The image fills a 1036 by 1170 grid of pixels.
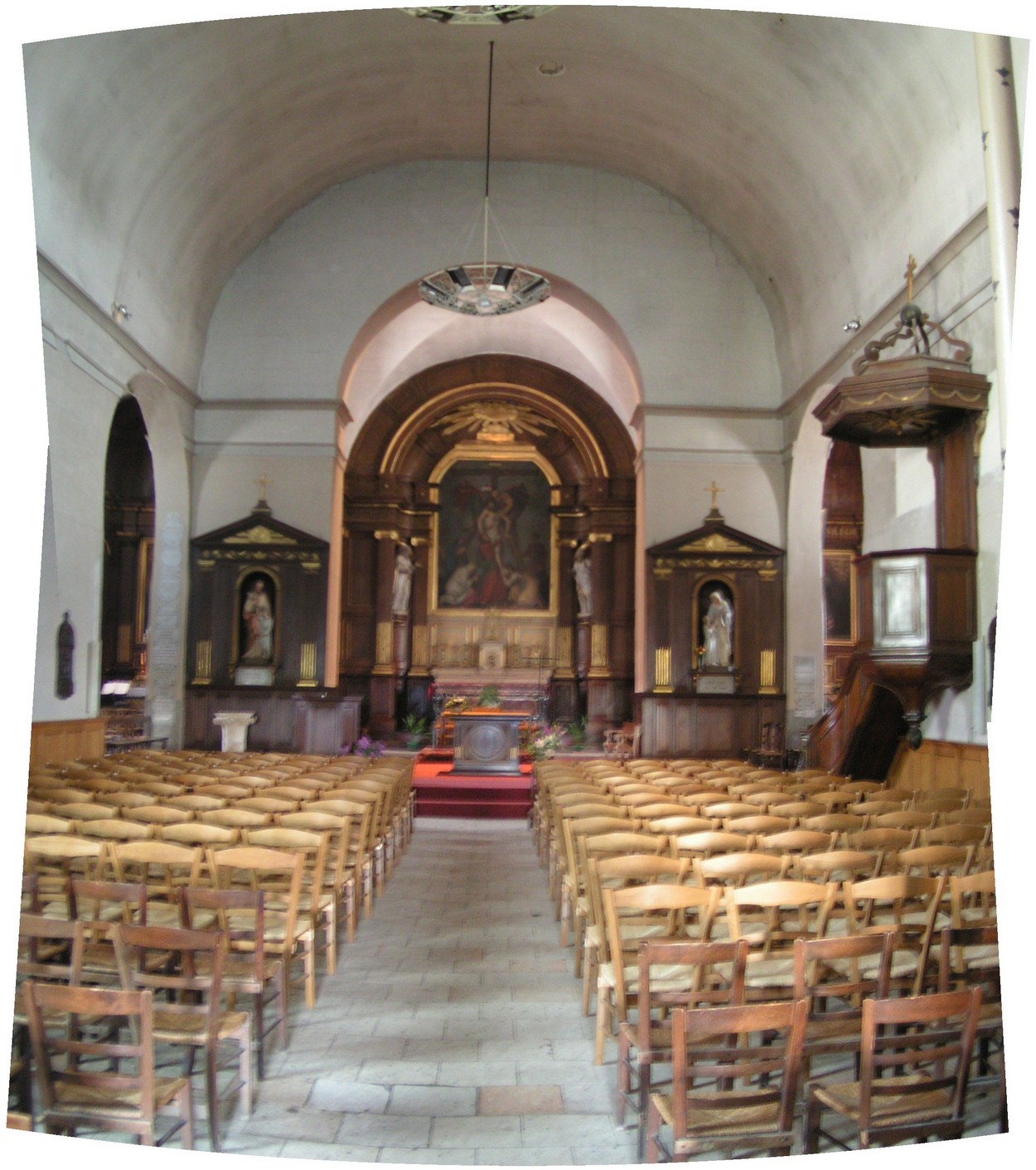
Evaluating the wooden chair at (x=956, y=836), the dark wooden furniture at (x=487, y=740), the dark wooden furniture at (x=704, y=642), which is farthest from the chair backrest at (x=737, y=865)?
the dark wooden furniture at (x=704, y=642)

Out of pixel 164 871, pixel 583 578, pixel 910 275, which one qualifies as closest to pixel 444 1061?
pixel 164 871

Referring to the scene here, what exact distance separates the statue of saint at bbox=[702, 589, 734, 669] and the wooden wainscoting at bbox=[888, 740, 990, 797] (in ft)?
16.4

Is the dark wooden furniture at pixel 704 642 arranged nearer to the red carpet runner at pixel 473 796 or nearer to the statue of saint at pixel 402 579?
the red carpet runner at pixel 473 796

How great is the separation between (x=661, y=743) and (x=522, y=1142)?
12454 mm

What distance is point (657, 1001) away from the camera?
156 inches

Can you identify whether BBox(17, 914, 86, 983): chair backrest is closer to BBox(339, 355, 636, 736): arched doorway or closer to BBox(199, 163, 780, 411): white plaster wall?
BBox(199, 163, 780, 411): white plaster wall

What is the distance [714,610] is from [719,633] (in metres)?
0.36

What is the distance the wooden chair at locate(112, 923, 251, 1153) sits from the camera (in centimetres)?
366

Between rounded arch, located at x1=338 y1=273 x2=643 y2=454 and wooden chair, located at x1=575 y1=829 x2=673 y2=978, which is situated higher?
rounded arch, located at x1=338 y1=273 x2=643 y2=454

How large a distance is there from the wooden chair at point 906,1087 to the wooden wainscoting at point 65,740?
29.9 ft

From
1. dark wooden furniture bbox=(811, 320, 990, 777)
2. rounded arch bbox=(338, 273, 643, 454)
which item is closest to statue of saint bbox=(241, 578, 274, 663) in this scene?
rounded arch bbox=(338, 273, 643, 454)

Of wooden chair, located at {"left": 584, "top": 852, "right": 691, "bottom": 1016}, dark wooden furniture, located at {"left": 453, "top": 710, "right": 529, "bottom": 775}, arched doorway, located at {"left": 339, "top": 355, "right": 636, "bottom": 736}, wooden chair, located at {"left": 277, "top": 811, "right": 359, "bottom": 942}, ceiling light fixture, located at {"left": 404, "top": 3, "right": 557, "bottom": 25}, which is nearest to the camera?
wooden chair, located at {"left": 584, "top": 852, "right": 691, "bottom": 1016}

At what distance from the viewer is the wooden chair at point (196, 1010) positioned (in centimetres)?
366

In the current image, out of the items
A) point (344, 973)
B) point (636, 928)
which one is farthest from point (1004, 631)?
point (344, 973)
